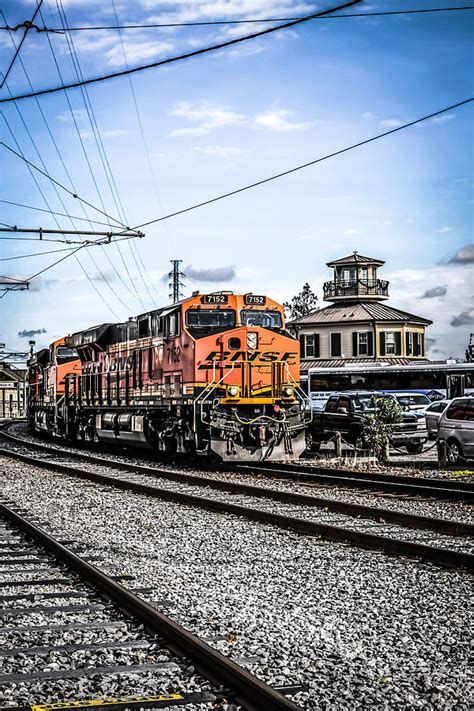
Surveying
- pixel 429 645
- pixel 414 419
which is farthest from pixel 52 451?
pixel 429 645

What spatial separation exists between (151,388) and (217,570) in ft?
47.4

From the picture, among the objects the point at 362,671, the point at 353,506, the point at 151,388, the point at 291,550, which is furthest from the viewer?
the point at 151,388

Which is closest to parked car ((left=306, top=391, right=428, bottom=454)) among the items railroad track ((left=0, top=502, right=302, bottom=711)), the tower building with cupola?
railroad track ((left=0, top=502, right=302, bottom=711))

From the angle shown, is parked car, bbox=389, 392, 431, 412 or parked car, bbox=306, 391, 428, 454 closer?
parked car, bbox=306, 391, 428, 454

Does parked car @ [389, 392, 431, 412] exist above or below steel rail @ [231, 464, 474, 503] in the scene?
above

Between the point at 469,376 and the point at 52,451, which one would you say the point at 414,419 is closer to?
the point at 52,451

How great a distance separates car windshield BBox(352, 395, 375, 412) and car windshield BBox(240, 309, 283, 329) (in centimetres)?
627

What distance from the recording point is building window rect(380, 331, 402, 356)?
6350 cm

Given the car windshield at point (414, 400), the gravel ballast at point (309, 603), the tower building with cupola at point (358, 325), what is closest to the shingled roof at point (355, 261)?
the tower building with cupola at point (358, 325)

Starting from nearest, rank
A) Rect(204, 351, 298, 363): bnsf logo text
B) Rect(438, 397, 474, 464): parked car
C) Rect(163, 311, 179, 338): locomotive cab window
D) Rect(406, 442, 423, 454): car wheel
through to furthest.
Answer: Rect(438, 397, 474, 464): parked car < Rect(204, 351, 298, 363): bnsf logo text < Rect(163, 311, 179, 338): locomotive cab window < Rect(406, 442, 423, 454): car wheel

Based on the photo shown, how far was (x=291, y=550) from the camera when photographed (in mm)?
9344

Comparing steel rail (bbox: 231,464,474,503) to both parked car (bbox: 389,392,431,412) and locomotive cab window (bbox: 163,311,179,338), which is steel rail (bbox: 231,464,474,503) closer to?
locomotive cab window (bbox: 163,311,179,338)

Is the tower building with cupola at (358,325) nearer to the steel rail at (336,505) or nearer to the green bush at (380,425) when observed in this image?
the green bush at (380,425)

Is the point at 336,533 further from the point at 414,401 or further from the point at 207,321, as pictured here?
the point at 414,401
